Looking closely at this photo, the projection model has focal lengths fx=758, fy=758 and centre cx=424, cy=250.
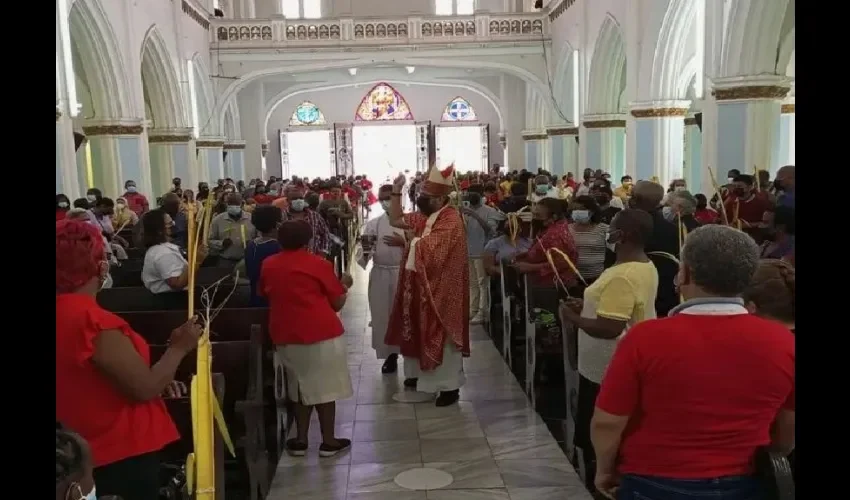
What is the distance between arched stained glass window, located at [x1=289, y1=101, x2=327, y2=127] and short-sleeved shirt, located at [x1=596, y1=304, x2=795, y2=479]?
1140 inches

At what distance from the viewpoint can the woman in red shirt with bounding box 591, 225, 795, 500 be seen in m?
2.18

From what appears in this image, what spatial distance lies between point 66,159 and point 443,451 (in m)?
8.60

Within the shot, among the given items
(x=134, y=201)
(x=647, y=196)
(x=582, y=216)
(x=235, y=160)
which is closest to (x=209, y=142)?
(x=235, y=160)

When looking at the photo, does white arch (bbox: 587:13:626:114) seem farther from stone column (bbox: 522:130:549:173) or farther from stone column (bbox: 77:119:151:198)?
stone column (bbox: 77:119:151:198)

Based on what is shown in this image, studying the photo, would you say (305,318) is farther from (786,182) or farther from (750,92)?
(750,92)

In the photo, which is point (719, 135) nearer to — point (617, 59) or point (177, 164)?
point (617, 59)

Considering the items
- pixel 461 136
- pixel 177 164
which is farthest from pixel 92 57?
pixel 461 136

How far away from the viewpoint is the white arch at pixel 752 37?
10047 mm

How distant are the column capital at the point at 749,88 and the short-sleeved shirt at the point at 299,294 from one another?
8.02 metres

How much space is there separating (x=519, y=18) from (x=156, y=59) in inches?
384

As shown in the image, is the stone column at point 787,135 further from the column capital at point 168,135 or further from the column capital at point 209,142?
the column capital at point 209,142

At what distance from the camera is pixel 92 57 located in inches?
546

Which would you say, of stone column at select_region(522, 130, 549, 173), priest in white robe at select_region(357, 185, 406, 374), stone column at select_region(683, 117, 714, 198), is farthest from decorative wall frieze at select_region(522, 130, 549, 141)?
priest in white robe at select_region(357, 185, 406, 374)

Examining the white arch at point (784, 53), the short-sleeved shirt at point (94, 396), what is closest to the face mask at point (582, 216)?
the short-sleeved shirt at point (94, 396)
